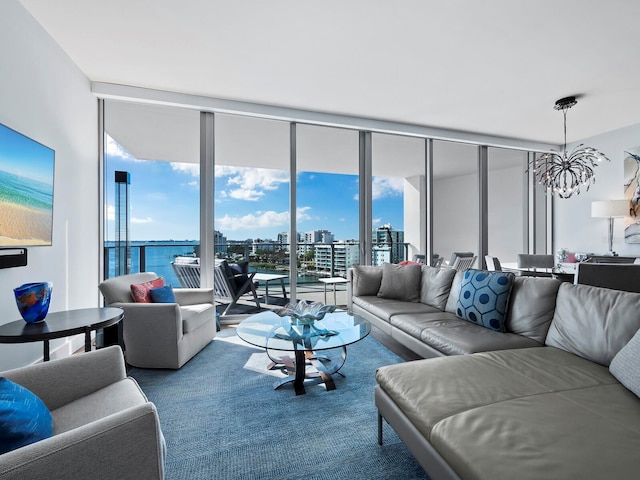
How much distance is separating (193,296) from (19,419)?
241 centimetres

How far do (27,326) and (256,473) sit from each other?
5.00 ft

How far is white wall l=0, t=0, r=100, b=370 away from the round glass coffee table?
157 centimetres

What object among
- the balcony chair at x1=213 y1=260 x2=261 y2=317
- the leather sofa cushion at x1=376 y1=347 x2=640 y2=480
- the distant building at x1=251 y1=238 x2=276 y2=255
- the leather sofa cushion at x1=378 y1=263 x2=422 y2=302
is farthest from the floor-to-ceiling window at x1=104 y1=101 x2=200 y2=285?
the leather sofa cushion at x1=376 y1=347 x2=640 y2=480

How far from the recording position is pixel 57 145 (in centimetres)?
271

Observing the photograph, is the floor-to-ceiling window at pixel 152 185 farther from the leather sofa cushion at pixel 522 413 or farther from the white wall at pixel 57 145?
the leather sofa cushion at pixel 522 413

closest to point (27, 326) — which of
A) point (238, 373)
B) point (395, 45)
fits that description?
point (238, 373)

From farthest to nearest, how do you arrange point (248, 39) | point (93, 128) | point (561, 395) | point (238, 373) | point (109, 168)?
point (109, 168) → point (93, 128) → point (248, 39) → point (238, 373) → point (561, 395)

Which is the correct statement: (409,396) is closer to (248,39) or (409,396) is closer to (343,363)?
(343,363)

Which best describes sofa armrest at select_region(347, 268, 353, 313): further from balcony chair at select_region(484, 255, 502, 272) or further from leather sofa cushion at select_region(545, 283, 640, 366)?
leather sofa cushion at select_region(545, 283, 640, 366)

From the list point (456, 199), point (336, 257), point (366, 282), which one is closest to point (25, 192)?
point (366, 282)

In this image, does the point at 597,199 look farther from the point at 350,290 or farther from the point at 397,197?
the point at 350,290

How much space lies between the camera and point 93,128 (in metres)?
3.46

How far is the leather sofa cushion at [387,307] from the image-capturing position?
2.94m

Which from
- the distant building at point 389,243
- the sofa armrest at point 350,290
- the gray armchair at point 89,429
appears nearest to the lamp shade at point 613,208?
the distant building at point 389,243
